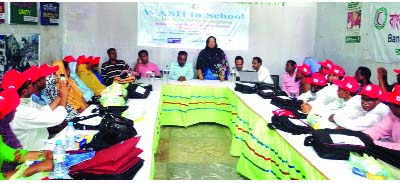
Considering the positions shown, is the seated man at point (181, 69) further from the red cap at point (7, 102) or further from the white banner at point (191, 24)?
the red cap at point (7, 102)

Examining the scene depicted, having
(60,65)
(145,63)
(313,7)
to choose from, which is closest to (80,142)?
(60,65)

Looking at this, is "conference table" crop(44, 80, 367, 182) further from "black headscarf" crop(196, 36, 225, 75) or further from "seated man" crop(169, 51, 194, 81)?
"black headscarf" crop(196, 36, 225, 75)

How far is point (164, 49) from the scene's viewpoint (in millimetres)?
6344

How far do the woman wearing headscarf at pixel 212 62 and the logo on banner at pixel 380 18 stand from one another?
2.14 m

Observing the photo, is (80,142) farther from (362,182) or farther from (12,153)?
(362,182)

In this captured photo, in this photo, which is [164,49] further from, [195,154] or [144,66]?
[195,154]

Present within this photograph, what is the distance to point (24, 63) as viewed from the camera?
173 inches

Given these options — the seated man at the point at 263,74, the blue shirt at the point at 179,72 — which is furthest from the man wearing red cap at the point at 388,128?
the blue shirt at the point at 179,72

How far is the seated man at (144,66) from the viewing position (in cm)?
582

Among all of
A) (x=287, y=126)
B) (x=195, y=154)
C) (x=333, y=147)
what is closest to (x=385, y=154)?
(x=333, y=147)

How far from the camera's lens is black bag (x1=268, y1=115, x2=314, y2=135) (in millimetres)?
2508

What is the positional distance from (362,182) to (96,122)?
170 cm

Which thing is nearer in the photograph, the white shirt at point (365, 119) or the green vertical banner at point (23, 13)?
the white shirt at point (365, 119)

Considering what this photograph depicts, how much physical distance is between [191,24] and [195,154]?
9.55ft
